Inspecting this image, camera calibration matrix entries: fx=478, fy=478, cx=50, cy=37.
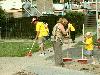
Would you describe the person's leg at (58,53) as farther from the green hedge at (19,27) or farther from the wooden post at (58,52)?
the green hedge at (19,27)

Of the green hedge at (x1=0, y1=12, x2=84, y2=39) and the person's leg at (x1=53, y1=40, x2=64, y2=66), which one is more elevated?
the person's leg at (x1=53, y1=40, x2=64, y2=66)

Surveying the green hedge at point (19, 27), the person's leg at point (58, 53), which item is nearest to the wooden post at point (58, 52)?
the person's leg at point (58, 53)

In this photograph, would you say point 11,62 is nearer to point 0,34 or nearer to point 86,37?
point 86,37

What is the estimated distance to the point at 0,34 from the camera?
121 ft

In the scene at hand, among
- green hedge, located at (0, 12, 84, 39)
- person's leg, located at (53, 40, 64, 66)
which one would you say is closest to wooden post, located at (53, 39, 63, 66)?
person's leg, located at (53, 40, 64, 66)

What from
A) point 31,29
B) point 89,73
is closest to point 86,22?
point 31,29

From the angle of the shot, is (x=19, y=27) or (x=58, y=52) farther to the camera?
(x=19, y=27)

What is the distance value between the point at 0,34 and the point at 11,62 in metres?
18.4

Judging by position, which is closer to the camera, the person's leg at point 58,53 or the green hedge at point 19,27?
the person's leg at point 58,53

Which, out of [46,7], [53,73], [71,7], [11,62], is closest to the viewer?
[53,73]

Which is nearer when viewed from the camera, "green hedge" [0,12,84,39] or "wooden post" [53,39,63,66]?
"wooden post" [53,39,63,66]

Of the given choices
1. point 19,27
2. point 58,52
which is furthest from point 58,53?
point 19,27

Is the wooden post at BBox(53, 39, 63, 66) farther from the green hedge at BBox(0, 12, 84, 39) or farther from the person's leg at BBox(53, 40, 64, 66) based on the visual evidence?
the green hedge at BBox(0, 12, 84, 39)

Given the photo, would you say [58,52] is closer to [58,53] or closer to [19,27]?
[58,53]
